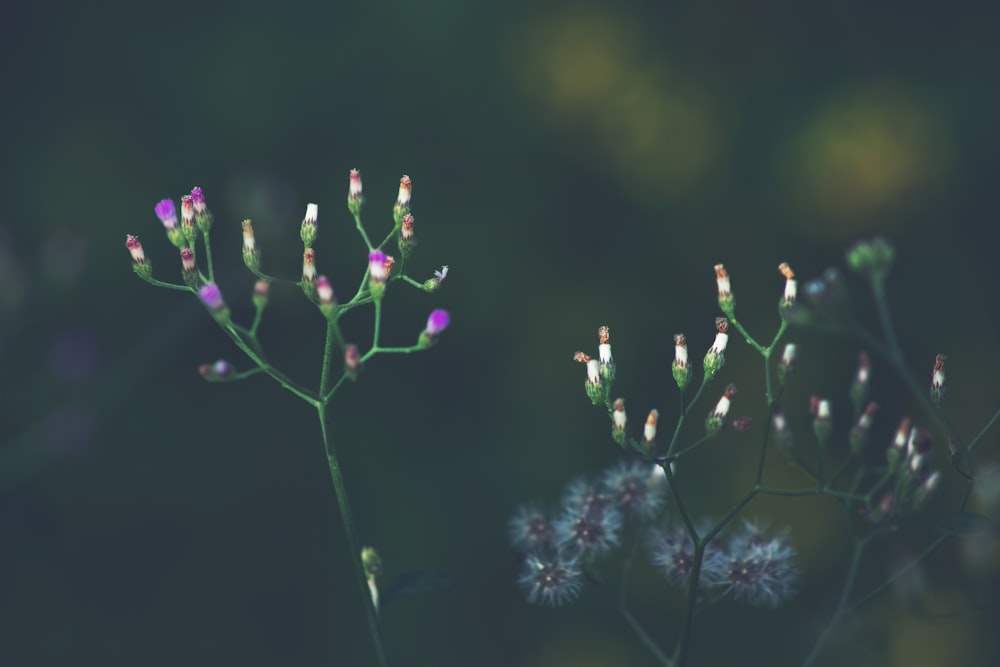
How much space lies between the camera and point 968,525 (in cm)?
107

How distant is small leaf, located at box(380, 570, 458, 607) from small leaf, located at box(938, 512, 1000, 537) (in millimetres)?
476

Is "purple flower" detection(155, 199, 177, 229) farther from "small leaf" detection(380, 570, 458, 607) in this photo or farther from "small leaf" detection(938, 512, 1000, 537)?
"small leaf" detection(938, 512, 1000, 537)

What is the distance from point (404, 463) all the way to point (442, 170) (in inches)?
31.1

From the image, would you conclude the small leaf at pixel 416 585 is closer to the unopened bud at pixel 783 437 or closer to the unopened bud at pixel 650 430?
the unopened bud at pixel 650 430

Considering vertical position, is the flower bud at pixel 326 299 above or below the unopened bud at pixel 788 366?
above

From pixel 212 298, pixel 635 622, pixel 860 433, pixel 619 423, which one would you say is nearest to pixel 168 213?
pixel 212 298

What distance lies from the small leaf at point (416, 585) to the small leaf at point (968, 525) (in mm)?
476

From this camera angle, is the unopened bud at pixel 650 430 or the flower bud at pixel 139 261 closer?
the unopened bud at pixel 650 430

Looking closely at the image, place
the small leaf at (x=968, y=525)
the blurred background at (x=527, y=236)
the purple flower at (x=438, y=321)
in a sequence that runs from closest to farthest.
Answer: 1. the small leaf at (x=968, y=525)
2. the purple flower at (x=438, y=321)
3. the blurred background at (x=527, y=236)

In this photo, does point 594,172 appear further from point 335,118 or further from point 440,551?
point 440,551

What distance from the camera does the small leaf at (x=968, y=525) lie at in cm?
105

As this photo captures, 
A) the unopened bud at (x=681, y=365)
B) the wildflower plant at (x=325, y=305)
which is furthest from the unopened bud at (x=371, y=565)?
the unopened bud at (x=681, y=365)

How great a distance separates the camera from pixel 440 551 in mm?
2914

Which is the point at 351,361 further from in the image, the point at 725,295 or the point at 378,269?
the point at 725,295
